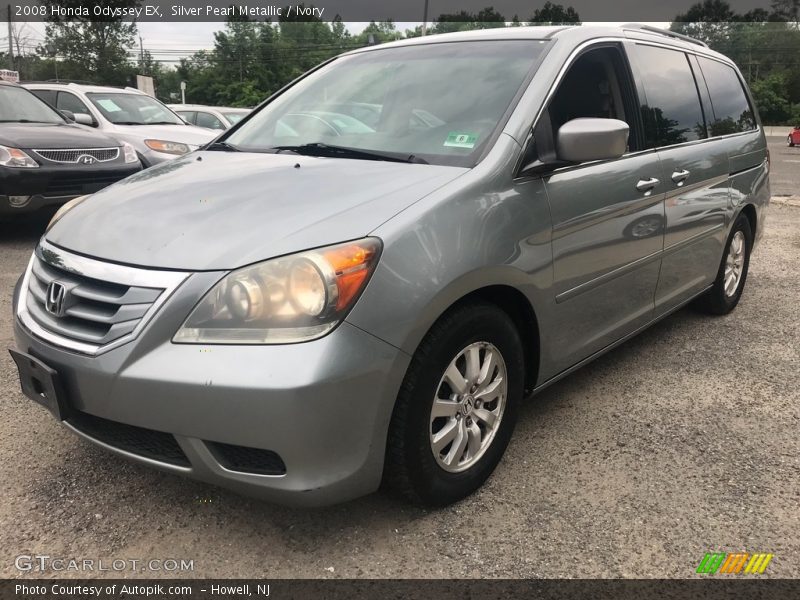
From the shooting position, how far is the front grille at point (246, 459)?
1.85 meters

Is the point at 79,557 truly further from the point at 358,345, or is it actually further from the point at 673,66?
the point at 673,66

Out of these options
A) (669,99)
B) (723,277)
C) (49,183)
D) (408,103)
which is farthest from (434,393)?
(49,183)

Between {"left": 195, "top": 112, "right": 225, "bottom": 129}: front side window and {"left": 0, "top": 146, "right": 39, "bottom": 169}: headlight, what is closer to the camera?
{"left": 0, "top": 146, "right": 39, "bottom": 169}: headlight

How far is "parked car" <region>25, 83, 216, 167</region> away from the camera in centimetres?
794

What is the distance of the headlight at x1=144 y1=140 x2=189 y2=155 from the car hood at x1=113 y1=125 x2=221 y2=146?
0.07m

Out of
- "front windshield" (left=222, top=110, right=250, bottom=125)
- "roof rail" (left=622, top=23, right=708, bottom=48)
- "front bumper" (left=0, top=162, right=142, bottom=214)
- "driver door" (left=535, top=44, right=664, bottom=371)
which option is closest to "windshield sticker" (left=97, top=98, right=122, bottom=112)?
"front bumper" (left=0, top=162, right=142, bottom=214)

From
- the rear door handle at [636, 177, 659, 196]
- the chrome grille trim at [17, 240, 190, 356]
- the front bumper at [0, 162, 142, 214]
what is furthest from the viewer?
the front bumper at [0, 162, 142, 214]

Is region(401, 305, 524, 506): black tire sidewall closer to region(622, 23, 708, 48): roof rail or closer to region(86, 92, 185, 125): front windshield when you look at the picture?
region(622, 23, 708, 48): roof rail

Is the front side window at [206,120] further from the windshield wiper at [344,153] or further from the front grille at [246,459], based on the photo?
the front grille at [246,459]

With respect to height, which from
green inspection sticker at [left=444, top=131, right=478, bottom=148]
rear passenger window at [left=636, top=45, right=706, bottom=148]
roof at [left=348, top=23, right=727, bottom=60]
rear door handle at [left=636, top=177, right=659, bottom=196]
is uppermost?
roof at [left=348, top=23, right=727, bottom=60]

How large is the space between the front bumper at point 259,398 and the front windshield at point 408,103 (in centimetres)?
94

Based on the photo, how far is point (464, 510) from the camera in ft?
7.46

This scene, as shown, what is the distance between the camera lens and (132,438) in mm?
1980

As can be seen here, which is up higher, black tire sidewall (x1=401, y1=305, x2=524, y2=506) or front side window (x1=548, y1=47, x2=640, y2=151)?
front side window (x1=548, y1=47, x2=640, y2=151)
